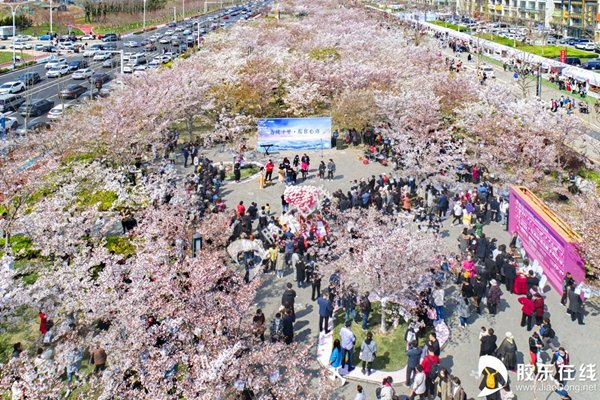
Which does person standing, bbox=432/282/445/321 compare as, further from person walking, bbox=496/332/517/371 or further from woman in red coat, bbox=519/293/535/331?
person walking, bbox=496/332/517/371

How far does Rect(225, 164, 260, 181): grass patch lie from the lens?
33469mm

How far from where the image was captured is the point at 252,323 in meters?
16.0

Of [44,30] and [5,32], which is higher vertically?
[44,30]

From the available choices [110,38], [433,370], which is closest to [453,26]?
[110,38]

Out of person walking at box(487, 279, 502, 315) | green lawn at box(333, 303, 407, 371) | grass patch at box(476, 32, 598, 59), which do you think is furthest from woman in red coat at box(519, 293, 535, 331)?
grass patch at box(476, 32, 598, 59)

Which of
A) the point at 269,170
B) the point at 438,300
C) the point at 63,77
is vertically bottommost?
the point at 438,300

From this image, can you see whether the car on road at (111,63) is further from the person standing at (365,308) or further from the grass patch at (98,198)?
the person standing at (365,308)

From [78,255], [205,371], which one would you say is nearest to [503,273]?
[205,371]

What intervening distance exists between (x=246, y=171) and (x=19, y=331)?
17.8 m

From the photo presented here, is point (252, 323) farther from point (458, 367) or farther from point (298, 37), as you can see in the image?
point (298, 37)

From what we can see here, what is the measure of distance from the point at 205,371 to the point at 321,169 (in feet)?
72.7

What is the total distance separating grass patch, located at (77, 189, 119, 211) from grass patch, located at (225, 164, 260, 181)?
311 inches

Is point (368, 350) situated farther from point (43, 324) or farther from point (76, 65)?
point (76, 65)

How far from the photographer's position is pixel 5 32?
305ft
